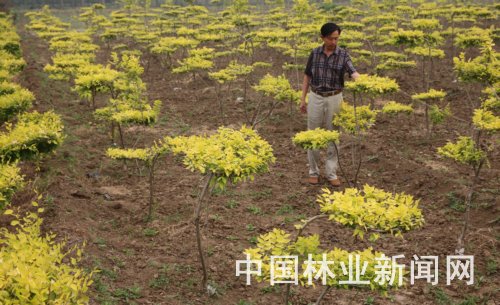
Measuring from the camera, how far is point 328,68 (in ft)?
25.3

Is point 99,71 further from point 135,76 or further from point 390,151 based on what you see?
point 390,151

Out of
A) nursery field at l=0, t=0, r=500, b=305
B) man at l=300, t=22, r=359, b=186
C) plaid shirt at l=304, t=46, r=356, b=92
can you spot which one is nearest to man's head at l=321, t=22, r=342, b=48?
man at l=300, t=22, r=359, b=186

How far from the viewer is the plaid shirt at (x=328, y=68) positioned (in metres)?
7.65

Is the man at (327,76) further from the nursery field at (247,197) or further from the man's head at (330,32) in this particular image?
the nursery field at (247,197)

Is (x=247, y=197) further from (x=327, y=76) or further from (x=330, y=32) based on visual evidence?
(x=330, y=32)

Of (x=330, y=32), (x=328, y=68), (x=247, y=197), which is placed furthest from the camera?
(x=247, y=197)

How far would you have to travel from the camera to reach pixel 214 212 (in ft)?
25.7

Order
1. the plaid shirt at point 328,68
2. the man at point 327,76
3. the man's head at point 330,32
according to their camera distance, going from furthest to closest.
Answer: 1. the plaid shirt at point 328,68
2. the man at point 327,76
3. the man's head at point 330,32

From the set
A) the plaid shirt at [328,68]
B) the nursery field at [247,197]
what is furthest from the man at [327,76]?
the nursery field at [247,197]

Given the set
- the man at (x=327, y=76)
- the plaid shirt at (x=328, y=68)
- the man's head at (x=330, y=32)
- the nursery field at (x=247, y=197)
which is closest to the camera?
the nursery field at (x=247, y=197)

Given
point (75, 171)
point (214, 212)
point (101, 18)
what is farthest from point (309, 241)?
point (101, 18)

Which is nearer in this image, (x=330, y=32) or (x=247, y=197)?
(x=330, y=32)

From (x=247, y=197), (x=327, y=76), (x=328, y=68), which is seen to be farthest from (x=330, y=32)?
(x=247, y=197)

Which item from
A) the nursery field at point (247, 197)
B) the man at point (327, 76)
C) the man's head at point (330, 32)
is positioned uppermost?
the man's head at point (330, 32)
